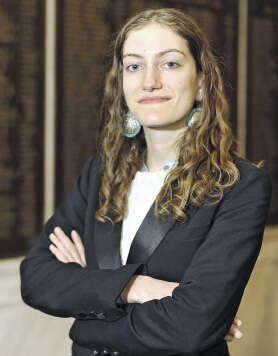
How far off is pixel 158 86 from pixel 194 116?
18 centimetres

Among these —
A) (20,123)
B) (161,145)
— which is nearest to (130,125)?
(161,145)

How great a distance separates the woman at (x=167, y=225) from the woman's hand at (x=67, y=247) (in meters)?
0.07

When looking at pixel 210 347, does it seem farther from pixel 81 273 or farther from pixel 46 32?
pixel 46 32

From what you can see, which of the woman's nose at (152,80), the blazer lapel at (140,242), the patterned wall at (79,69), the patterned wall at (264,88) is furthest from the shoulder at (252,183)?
the patterned wall at (264,88)

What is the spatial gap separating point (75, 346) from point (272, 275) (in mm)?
2369

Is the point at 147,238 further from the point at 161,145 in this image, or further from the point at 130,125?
the point at 130,125

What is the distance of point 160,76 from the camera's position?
82.7 inches

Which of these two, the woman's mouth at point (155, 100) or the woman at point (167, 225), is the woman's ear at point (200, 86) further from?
the woman's mouth at point (155, 100)

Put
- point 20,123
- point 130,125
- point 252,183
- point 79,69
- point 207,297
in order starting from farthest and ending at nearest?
point 79,69
point 20,123
point 130,125
point 252,183
point 207,297

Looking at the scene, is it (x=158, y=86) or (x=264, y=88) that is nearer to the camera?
(x=158, y=86)

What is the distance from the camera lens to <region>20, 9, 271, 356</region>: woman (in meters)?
1.98

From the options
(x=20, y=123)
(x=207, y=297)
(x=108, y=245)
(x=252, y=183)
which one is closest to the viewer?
(x=207, y=297)

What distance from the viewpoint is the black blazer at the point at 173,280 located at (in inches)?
77.4

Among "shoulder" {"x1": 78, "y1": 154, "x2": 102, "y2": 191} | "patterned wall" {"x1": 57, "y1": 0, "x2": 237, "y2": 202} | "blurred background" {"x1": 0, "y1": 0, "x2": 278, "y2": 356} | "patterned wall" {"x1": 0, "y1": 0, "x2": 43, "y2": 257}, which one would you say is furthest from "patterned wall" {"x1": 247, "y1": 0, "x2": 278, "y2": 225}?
"shoulder" {"x1": 78, "y1": 154, "x2": 102, "y2": 191}
